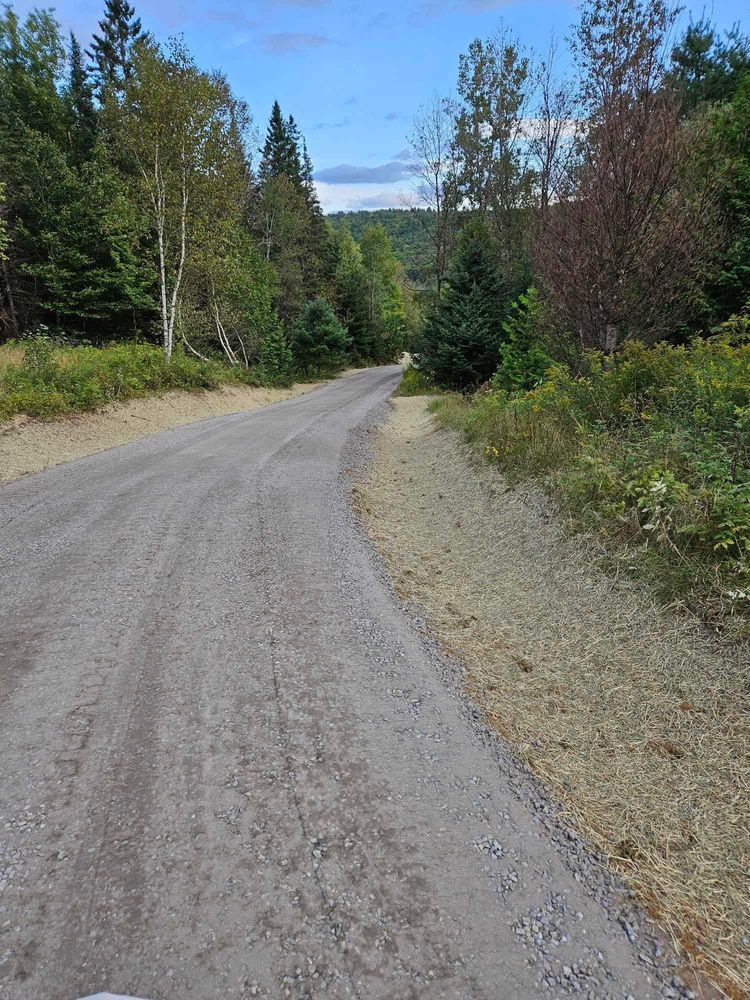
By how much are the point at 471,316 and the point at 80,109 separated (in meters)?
18.7

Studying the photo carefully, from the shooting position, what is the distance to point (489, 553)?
5141mm

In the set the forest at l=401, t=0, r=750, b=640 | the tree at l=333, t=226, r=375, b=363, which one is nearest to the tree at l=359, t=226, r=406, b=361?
the tree at l=333, t=226, r=375, b=363

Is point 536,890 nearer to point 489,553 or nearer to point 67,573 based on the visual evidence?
point 489,553

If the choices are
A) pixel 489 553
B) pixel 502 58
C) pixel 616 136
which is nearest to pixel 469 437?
pixel 489 553

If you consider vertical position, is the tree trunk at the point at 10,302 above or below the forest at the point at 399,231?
below

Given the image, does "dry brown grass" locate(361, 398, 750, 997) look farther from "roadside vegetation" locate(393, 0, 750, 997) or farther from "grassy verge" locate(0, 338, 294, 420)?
"grassy verge" locate(0, 338, 294, 420)

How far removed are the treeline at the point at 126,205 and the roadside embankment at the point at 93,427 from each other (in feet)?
10.1

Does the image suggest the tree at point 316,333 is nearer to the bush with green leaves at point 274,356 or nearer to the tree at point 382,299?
the bush with green leaves at point 274,356

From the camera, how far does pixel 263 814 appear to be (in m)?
2.18

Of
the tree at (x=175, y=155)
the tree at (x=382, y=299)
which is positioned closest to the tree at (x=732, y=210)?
the tree at (x=175, y=155)

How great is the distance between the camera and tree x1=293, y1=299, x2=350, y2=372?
25.0 m

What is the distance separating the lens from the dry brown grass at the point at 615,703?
2.07m

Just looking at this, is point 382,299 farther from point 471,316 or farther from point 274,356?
point 471,316

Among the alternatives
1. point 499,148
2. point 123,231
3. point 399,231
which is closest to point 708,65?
point 499,148
